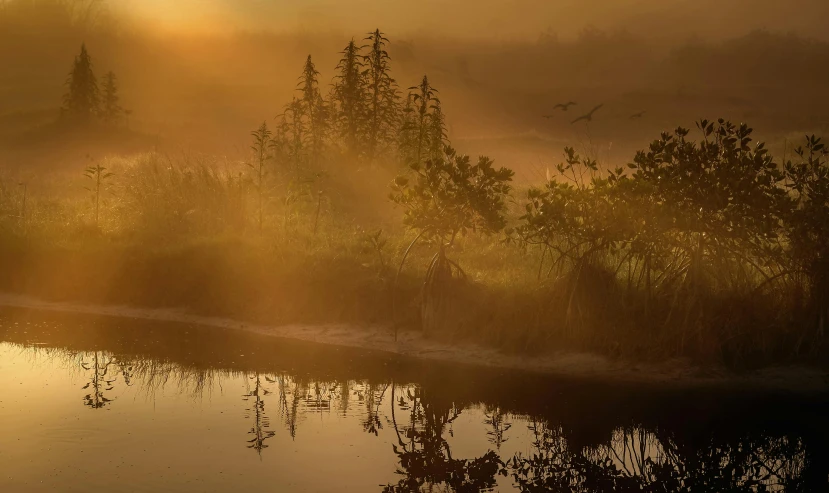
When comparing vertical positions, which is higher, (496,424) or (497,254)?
(497,254)

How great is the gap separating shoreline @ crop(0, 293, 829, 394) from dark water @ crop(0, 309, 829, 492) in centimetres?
42

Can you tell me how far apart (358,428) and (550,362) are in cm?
444

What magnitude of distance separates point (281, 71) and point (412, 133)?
438 feet

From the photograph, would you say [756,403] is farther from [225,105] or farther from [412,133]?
[225,105]

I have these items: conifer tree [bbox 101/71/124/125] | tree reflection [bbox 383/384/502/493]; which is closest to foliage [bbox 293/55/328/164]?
tree reflection [bbox 383/384/502/493]

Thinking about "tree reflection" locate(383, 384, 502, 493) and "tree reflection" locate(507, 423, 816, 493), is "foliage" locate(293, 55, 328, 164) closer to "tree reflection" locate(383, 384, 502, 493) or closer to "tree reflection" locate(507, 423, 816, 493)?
"tree reflection" locate(383, 384, 502, 493)

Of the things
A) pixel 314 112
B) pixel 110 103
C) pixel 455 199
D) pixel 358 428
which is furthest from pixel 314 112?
pixel 110 103

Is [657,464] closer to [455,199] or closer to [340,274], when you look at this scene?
[455,199]

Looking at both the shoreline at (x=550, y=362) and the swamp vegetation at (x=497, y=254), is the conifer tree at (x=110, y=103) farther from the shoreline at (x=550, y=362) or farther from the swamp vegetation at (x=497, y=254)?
the shoreline at (x=550, y=362)

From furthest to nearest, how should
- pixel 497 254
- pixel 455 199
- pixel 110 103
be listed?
pixel 110 103 → pixel 497 254 → pixel 455 199

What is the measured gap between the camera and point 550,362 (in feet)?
48.9

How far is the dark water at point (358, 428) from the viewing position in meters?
9.88

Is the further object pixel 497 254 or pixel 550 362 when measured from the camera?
pixel 497 254

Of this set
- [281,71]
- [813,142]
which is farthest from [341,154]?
[281,71]
